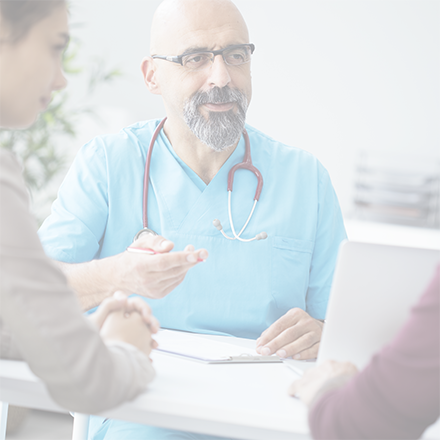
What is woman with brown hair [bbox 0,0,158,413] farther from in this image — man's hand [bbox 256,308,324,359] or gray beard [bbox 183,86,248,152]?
gray beard [bbox 183,86,248,152]

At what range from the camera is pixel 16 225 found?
62 centimetres

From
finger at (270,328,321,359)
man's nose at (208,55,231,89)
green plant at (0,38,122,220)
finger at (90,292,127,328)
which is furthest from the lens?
green plant at (0,38,122,220)

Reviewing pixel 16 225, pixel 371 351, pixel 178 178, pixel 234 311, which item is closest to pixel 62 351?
pixel 16 225

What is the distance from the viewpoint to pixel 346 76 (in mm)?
3041

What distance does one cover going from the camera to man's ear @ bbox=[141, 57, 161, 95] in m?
1.63

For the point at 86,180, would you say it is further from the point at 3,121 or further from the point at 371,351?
the point at 371,351

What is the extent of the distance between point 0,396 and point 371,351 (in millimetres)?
567

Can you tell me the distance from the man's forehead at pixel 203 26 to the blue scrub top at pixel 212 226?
10.9 inches

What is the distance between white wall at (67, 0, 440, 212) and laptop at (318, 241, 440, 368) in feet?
7.65

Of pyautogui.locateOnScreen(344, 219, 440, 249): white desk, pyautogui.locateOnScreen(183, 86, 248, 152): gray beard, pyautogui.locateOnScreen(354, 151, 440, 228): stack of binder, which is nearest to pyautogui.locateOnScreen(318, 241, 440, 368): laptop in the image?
pyautogui.locateOnScreen(183, 86, 248, 152): gray beard

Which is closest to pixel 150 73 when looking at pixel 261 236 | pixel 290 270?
pixel 261 236

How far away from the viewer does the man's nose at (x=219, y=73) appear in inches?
56.9

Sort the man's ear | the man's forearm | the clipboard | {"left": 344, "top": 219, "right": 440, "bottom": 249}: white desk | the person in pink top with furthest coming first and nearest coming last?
Answer: {"left": 344, "top": 219, "right": 440, "bottom": 249}: white desk → the man's ear → the man's forearm → the clipboard → the person in pink top

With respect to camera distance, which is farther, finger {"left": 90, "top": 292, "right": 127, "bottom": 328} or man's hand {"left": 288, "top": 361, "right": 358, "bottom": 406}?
finger {"left": 90, "top": 292, "right": 127, "bottom": 328}
